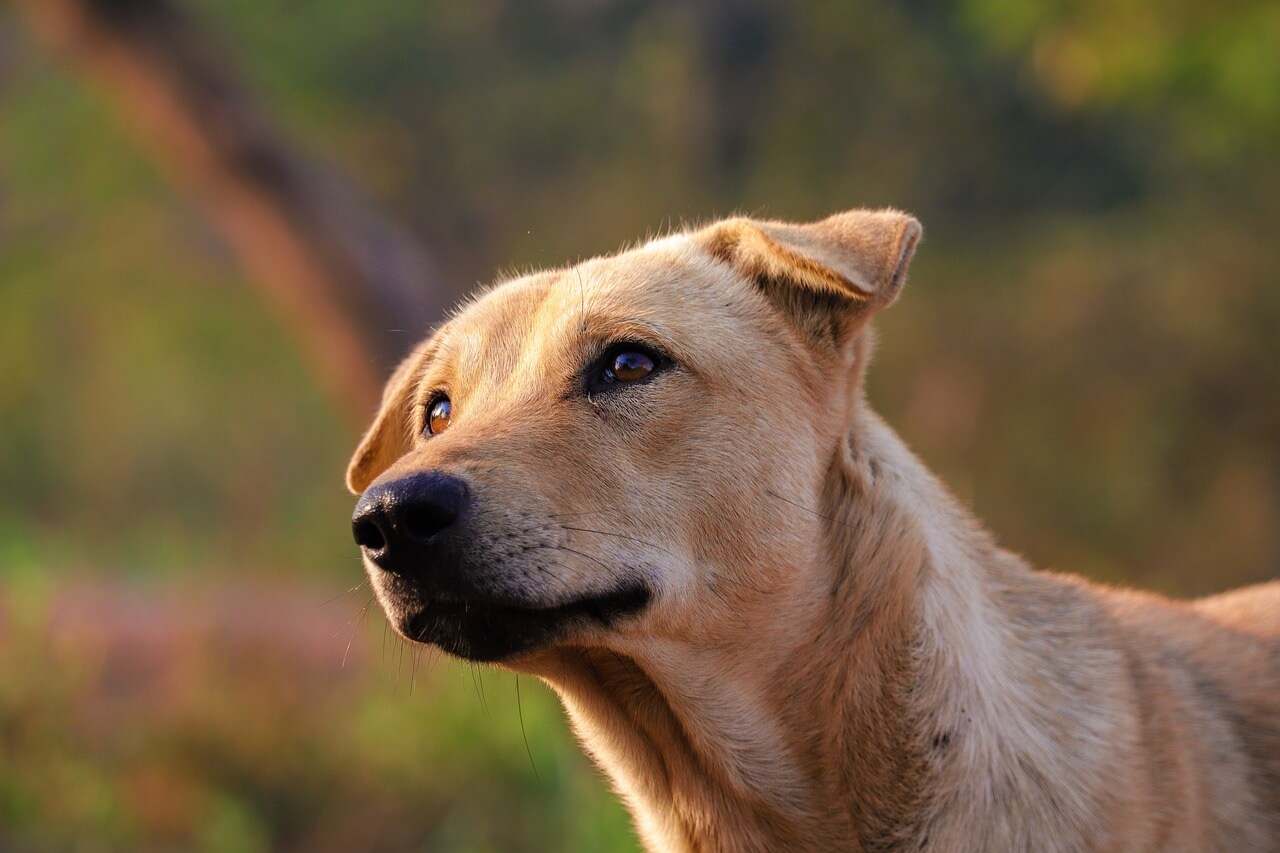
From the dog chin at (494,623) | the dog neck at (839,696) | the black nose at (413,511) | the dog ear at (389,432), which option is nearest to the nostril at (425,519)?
the black nose at (413,511)

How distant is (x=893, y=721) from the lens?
2.73m

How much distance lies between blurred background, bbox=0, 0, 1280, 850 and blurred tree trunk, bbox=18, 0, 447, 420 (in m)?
0.03

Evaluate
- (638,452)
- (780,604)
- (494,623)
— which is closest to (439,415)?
(638,452)

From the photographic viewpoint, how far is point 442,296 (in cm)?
845

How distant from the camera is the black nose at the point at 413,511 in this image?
98.3 inches

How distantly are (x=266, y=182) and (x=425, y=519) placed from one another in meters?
6.42

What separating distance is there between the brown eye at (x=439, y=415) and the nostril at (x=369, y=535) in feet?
2.47

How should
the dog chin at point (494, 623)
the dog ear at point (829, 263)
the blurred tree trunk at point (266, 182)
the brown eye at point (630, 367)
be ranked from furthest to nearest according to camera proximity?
the blurred tree trunk at point (266, 182), the brown eye at point (630, 367), the dog ear at point (829, 263), the dog chin at point (494, 623)

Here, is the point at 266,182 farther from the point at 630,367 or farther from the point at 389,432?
the point at 630,367

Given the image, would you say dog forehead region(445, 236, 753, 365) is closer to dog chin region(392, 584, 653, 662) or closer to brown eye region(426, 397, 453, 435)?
brown eye region(426, 397, 453, 435)

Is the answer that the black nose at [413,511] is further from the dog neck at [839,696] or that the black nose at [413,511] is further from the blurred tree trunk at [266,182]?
the blurred tree trunk at [266,182]

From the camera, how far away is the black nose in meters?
2.50

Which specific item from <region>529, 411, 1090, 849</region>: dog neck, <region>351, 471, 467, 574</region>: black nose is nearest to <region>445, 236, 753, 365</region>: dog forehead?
<region>529, 411, 1090, 849</region>: dog neck

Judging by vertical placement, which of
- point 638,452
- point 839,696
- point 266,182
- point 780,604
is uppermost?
point 266,182
